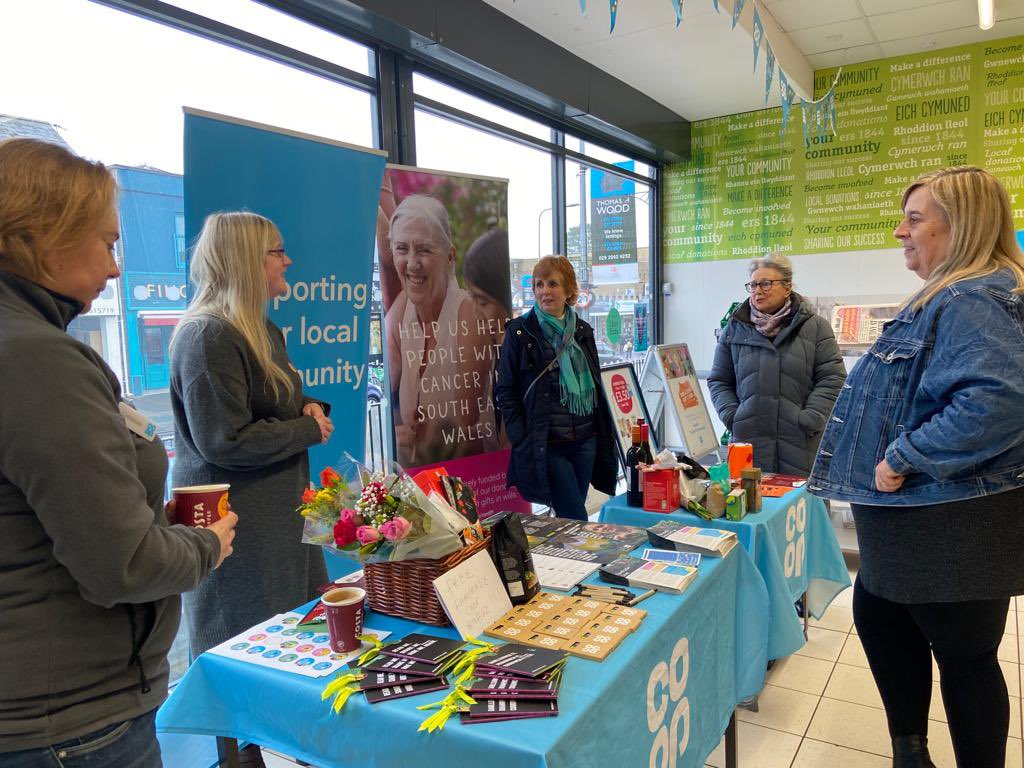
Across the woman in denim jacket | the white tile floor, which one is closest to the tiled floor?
the white tile floor

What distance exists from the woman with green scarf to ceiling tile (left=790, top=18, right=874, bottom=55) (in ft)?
10.2

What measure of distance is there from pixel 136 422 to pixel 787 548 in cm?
193

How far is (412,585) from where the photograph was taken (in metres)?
1.31

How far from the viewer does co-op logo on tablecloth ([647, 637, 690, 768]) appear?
126cm

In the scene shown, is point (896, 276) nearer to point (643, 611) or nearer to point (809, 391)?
point (809, 391)

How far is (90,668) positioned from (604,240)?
5.17m

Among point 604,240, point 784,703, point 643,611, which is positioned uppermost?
point 604,240

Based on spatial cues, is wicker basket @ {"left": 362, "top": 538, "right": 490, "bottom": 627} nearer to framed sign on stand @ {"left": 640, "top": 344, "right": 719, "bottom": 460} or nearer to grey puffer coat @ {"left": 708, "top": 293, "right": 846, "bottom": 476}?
grey puffer coat @ {"left": 708, "top": 293, "right": 846, "bottom": 476}

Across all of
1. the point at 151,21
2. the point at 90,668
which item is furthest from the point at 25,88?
the point at 90,668

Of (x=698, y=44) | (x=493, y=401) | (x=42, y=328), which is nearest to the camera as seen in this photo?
(x=42, y=328)

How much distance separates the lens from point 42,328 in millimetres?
849

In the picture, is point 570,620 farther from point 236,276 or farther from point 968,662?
point 236,276

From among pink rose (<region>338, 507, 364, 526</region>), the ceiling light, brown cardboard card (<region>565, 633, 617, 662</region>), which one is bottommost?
brown cardboard card (<region>565, 633, 617, 662</region>)


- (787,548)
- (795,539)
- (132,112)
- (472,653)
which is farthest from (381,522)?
(132,112)
